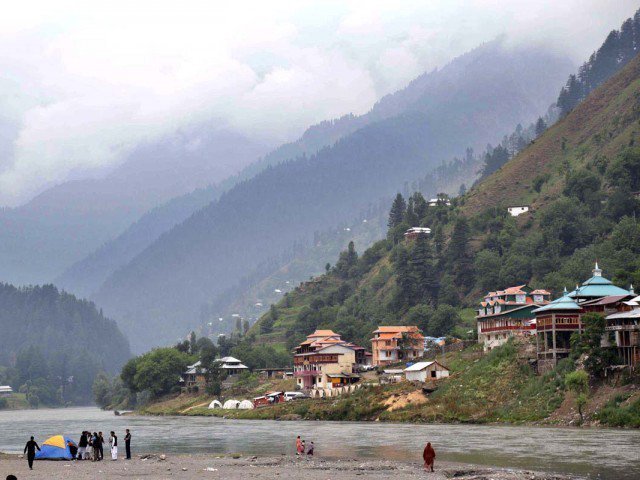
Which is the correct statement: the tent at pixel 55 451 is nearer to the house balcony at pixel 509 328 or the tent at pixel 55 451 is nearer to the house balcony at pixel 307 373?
the house balcony at pixel 509 328

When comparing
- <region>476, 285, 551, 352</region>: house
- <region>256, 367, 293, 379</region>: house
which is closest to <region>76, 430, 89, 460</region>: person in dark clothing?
<region>476, 285, 551, 352</region>: house

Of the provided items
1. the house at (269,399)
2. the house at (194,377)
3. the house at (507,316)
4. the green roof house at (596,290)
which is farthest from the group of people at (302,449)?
the house at (194,377)

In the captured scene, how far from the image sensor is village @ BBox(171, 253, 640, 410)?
10156 centimetres

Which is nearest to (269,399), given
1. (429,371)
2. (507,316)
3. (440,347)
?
(440,347)

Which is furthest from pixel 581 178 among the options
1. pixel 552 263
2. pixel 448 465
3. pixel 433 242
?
pixel 448 465

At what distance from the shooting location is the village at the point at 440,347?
102 meters

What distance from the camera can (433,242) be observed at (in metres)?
196

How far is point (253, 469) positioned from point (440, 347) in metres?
78.0

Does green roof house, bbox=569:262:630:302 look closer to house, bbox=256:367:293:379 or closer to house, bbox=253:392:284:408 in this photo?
house, bbox=253:392:284:408

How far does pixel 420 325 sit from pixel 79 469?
10627cm

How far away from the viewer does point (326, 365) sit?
150375 millimetres

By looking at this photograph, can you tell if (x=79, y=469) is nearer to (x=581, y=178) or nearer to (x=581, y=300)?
(x=581, y=300)

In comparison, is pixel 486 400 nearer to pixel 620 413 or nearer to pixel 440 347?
pixel 620 413

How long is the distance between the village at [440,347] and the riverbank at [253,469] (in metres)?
36.2
